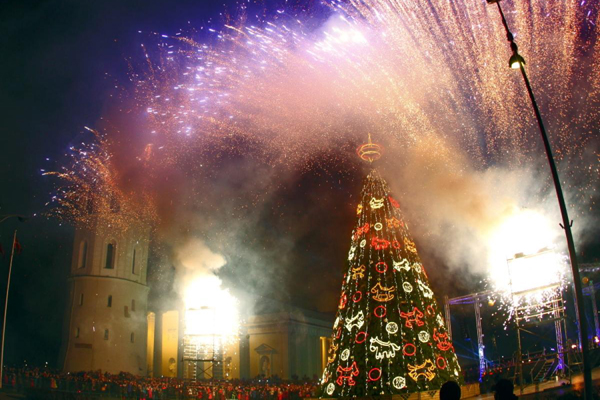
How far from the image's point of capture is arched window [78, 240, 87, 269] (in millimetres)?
47844

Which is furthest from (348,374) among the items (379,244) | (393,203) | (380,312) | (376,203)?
(393,203)

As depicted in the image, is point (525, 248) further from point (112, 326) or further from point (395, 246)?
point (112, 326)

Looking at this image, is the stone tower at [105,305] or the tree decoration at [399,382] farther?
the stone tower at [105,305]

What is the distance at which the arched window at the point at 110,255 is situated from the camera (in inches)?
1934

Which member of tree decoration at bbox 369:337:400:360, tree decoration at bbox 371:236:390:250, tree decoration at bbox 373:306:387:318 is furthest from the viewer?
tree decoration at bbox 371:236:390:250

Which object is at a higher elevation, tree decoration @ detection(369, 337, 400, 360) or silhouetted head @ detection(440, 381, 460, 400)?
tree decoration @ detection(369, 337, 400, 360)

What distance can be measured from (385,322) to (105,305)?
37.8 metres

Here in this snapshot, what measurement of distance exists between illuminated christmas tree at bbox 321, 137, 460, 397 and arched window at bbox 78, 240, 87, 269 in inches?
1468

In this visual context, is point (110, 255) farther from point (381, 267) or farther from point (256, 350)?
point (381, 267)

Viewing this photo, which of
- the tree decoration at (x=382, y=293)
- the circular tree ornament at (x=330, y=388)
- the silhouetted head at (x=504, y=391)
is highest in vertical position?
the tree decoration at (x=382, y=293)

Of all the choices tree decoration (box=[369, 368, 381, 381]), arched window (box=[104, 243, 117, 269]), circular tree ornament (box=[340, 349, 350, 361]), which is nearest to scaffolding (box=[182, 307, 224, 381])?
arched window (box=[104, 243, 117, 269])

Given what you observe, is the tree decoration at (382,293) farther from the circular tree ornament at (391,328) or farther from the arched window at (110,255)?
the arched window at (110,255)

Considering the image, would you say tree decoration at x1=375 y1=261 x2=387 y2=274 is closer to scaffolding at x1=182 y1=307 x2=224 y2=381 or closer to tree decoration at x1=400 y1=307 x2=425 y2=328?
tree decoration at x1=400 y1=307 x2=425 y2=328

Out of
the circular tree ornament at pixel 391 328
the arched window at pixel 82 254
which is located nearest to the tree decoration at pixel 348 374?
the circular tree ornament at pixel 391 328
